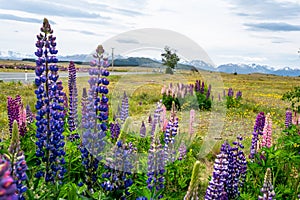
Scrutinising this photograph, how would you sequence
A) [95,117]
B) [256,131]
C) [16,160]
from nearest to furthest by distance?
[16,160] < [95,117] < [256,131]

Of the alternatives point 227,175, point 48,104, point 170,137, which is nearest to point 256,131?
point 170,137

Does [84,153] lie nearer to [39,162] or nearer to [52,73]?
[39,162]

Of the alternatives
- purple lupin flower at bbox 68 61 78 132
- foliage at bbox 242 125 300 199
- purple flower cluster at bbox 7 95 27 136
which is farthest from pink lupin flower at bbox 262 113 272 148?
purple flower cluster at bbox 7 95 27 136

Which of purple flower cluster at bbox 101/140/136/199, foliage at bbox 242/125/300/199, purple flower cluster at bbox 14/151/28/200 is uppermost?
purple flower cluster at bbox 14/151/28/200

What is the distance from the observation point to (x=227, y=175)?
133 inches

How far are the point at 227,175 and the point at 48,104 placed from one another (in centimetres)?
Answer: 166

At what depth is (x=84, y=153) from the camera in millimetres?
3090

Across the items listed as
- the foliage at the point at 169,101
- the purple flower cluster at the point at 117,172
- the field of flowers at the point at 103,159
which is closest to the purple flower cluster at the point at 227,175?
the field of flowers at the point at 103,159

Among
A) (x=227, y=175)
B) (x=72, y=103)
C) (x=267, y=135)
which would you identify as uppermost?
(x=72, y=103)

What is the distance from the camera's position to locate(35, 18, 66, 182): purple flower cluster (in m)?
3.12

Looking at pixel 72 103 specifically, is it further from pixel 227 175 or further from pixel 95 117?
pixel 227 175

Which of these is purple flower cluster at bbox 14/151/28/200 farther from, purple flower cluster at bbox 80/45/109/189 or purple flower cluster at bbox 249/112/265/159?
purple flower cluster at bbox 249/112/265/159

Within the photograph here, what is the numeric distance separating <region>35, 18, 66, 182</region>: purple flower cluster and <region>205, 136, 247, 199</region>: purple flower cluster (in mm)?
1254

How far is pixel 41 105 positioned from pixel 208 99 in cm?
1002
